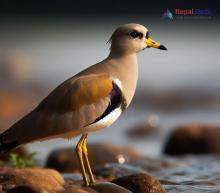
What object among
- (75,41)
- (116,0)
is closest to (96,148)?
(75,41)

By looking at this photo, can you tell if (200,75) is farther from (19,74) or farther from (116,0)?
(116,0)

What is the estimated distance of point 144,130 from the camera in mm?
14922

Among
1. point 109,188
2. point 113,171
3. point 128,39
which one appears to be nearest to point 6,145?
point 109,188

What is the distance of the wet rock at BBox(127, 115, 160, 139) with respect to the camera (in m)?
14.8

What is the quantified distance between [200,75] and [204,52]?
562 cm

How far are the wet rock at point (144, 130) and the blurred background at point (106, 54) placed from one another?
19 mm

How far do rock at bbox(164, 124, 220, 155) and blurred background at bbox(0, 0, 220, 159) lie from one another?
36cm

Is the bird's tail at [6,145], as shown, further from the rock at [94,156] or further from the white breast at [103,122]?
the rock at [94,156]

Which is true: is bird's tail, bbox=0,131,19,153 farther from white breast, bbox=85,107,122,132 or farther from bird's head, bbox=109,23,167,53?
bird's head, bbox=109,23,167,53

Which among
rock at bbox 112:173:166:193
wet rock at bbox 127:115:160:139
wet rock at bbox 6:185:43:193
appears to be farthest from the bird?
wet rock at bbox 127:115:160:139

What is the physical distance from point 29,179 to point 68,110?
79 cm

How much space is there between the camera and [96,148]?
434 inches

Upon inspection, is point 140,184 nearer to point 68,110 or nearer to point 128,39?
point 68,110

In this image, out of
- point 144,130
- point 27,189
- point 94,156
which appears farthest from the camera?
point 144,130
